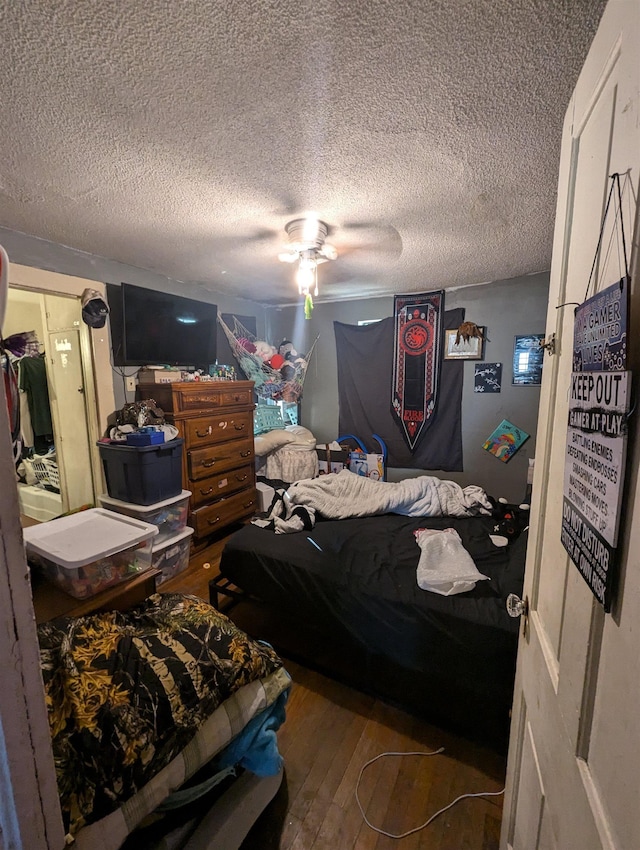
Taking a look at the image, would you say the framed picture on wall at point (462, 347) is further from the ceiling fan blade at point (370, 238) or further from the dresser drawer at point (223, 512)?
the dresser drawer at point (223, 512)

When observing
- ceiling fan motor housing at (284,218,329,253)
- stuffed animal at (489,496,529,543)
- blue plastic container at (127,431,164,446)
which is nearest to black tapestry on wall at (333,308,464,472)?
stuffed animal at (489,496,529,543)

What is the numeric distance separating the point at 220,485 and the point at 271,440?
0.80m

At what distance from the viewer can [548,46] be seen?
36.2 inches

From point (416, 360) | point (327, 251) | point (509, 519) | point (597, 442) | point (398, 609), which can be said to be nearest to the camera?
point (597, 442)

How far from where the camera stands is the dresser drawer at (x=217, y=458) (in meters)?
2.92

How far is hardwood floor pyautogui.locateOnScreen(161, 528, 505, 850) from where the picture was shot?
1145 mm

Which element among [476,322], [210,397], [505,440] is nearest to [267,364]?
[210,397]

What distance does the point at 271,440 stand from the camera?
148 inches

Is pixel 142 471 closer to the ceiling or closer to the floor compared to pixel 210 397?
closer to the floor

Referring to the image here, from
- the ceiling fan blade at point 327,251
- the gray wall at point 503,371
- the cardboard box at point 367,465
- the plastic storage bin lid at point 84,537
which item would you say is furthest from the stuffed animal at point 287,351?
the plastic storage bin lid at point 84,537

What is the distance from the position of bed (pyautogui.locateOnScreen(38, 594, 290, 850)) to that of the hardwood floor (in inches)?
5.9

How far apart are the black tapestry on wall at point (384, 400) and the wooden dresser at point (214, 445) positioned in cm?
117

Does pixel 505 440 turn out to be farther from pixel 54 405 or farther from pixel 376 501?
pixel 54 405

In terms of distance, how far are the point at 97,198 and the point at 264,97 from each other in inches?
43.9
